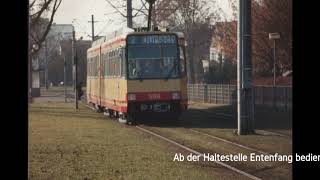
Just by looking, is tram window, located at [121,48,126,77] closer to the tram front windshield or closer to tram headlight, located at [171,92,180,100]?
the tram front windshield

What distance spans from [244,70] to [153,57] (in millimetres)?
5462

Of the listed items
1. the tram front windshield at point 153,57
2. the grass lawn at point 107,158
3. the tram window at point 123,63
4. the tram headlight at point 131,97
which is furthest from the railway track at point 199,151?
the tram window at point 123,63

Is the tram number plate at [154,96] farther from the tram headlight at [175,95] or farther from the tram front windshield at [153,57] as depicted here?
the tram front windshield at [153,57]

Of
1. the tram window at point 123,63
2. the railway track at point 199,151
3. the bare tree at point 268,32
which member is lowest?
the railway track at point 199,151

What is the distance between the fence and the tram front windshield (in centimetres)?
778

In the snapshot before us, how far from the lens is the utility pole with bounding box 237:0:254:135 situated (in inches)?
711

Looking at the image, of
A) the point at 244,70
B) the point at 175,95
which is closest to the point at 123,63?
the point at 175,95

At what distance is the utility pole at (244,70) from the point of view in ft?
59.3

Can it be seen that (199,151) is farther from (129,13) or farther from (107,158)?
(129,13)

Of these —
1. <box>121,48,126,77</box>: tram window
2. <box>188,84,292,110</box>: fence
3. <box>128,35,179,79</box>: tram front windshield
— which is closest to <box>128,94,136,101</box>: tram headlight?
<box>128,35,179,79</box>: tram front windshield

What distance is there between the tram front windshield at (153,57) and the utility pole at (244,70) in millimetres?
5006

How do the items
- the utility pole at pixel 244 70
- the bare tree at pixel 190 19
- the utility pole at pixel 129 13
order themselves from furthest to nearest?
1. the bare tree at pixel 190 19
2. the utility pole at pixel 129 13
3. the utility pole at pixel 244 70

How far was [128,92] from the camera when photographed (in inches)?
905
